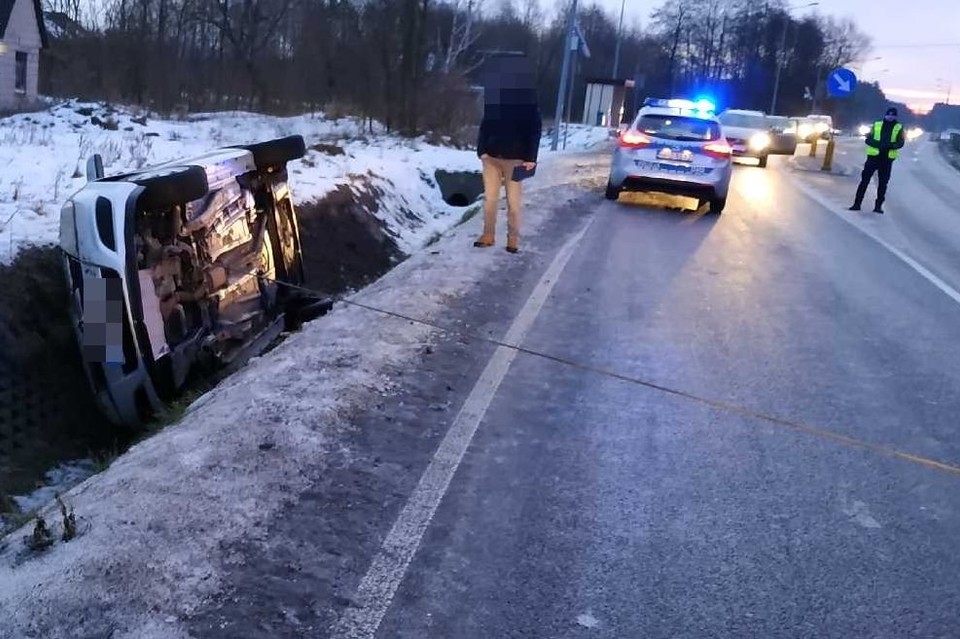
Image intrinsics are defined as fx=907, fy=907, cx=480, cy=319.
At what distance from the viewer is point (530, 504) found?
394cm

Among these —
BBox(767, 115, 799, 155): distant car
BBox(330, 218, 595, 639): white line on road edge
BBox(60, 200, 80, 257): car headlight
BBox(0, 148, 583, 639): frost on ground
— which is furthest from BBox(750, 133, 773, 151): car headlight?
A: BBox(60, 200, 80, 257): car headlight

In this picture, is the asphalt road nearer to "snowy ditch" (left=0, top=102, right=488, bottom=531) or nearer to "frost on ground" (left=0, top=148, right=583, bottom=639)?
"frost on ground" (left=0, top=148, right=583, bottom=639)

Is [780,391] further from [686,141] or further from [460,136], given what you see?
[460,136]

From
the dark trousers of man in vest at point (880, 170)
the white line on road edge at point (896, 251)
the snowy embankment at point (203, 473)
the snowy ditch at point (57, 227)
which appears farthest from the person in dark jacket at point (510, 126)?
the dark trousers of man in vest at point (880, 170)

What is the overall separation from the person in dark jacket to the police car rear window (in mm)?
5381

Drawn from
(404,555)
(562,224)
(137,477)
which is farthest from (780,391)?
(562,224)

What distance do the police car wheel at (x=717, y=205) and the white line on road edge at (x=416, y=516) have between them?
9.09m

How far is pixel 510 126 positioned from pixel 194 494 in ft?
22.2

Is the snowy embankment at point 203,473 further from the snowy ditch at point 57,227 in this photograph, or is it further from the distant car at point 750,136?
the distant car at point 750,136

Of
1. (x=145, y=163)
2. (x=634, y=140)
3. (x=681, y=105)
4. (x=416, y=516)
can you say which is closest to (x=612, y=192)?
(x=634, y=140)

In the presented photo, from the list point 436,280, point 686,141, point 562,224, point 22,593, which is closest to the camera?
point 22,593

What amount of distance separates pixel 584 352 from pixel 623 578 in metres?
3.07

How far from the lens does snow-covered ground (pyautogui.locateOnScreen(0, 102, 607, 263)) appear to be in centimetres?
816

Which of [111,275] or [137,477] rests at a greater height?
[111,275]
